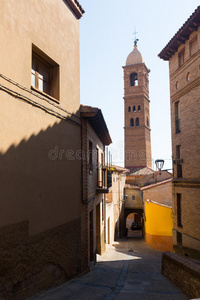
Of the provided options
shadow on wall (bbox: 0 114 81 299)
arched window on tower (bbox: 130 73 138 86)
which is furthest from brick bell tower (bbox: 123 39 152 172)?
shadow on wall (bbox: 0 114 81 299)

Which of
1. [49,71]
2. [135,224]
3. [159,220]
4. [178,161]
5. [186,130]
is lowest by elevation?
[135,224]

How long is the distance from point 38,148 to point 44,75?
97.0 inches

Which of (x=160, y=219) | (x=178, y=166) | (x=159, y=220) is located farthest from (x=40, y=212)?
(x=159, y=220)

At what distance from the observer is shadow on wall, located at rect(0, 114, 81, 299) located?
5.40 meters

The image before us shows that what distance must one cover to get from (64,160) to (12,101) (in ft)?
9.47

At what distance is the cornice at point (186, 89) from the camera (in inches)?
526

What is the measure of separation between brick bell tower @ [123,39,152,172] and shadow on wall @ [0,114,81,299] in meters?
40.3

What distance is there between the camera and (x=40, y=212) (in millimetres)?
6613

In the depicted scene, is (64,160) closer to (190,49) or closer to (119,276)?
(119,276)

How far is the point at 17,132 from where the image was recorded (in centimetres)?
582

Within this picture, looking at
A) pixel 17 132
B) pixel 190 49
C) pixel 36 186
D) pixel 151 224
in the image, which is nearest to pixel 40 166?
pixel 36 186

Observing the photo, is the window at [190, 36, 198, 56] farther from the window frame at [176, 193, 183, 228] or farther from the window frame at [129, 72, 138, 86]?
the window frame at [129, 72, 138, 86]
